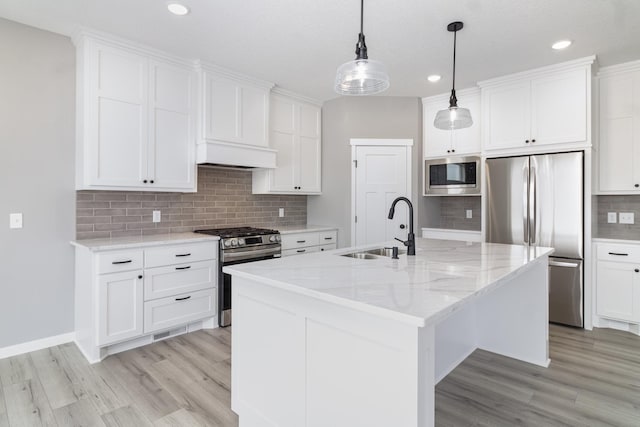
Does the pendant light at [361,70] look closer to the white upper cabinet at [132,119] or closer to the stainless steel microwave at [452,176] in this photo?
the white upper cabinet at [132,119]

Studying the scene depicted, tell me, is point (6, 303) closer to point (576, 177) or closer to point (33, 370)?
point (33, 370)

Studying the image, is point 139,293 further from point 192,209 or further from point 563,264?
point 563,264

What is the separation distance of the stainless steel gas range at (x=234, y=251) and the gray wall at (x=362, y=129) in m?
1.23

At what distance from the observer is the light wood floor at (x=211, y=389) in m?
2.04

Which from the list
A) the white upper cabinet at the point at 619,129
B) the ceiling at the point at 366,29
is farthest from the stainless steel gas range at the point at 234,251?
the white upper cabinet at the point at 619,129

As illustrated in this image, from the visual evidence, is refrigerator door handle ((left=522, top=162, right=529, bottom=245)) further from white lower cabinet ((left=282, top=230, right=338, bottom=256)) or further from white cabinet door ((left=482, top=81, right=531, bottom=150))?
white lower cabinet ((left=282, top=230, right=338, bottom=256))

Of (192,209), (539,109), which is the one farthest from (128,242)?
(539,109)

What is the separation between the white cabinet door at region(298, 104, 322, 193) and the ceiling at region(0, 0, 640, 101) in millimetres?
1061

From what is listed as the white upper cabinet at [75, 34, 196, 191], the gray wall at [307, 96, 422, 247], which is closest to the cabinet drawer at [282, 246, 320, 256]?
the gray wall at [307, 96, 422, 247]

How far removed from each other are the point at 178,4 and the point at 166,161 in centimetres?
138

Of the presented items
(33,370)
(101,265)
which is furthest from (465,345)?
(33,370)

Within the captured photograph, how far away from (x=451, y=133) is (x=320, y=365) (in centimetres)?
371

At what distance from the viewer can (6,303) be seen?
2.77 meters

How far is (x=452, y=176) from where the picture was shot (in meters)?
4.42
